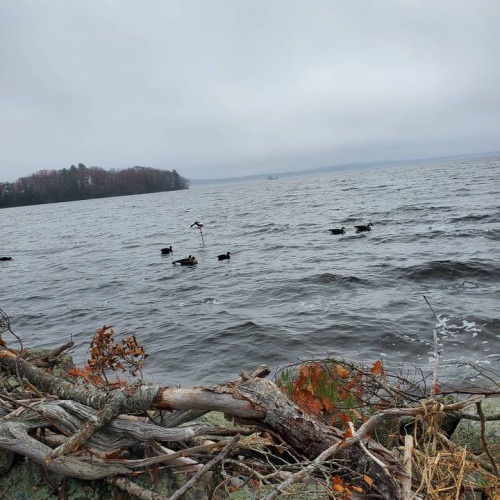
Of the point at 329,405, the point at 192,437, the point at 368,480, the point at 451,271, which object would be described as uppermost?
the point at 192,437

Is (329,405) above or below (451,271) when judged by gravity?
above

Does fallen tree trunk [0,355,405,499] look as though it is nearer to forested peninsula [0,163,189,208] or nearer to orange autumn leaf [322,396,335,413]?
orange autumn leaf [322,396,335,413]

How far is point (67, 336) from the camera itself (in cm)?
1156

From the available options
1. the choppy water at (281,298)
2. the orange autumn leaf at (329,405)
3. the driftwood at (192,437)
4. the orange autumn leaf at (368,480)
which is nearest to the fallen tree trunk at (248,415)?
the driftwood at (192,437)

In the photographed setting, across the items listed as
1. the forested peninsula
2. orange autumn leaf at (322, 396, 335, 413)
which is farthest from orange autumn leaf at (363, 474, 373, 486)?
the forested peninsula

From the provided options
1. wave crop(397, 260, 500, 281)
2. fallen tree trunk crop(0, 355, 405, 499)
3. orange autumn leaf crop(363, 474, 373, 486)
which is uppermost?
fallen tree trunk crop(0, 355, 405, 499)

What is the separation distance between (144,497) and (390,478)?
1.31 meters

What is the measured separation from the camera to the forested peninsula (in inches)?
5778

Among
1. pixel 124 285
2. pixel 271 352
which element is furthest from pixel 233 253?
pixel 271 352

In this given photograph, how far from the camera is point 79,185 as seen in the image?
15662 centimetres

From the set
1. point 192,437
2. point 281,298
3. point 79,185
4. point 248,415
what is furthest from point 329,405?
point 79,185

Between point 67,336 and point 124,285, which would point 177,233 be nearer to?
point 124,285

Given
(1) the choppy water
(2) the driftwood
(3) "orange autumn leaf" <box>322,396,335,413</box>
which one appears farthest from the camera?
(1) the choppy water

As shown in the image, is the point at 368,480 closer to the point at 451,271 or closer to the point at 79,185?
the point at 451,271
